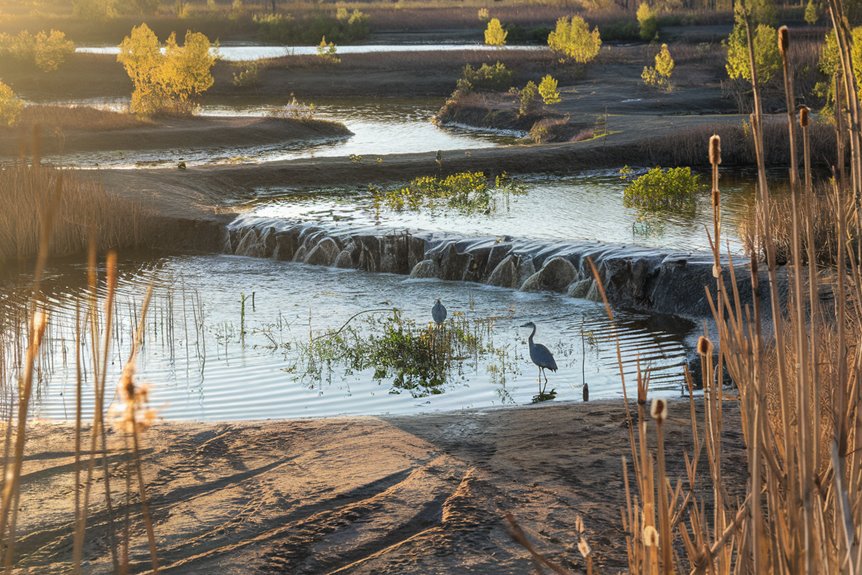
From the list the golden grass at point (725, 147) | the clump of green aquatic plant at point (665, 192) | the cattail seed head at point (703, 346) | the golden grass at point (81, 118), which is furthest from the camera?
the golden grass at point (81, 118)

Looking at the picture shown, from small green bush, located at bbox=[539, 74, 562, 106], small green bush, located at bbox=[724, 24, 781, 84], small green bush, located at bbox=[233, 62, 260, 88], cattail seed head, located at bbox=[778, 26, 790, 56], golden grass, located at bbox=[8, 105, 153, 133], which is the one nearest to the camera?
cattail seed head, located at bbox=[778, 26, 790, 56]

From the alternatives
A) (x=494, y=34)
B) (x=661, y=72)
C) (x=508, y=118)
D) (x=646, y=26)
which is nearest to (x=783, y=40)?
(x=508, y=118)

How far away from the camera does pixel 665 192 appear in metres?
15.0

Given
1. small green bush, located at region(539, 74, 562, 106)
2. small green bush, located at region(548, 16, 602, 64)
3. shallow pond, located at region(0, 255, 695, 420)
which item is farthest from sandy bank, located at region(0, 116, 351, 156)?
small green bush, located at region(548, 16, 602, 64)

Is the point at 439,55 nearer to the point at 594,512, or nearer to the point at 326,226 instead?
the point at 326,226

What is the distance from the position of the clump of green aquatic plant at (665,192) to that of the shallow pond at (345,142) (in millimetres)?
7939

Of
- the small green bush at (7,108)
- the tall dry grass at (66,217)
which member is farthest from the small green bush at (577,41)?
the tall dry grass at (66,217)

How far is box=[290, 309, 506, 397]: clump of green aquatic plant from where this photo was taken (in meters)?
7.60

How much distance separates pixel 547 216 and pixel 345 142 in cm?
1264

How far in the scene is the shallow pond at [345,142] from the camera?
2228cm

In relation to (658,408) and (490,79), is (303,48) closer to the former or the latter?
(490,79)

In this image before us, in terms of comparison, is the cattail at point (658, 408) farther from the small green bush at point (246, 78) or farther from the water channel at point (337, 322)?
the small green bush at point (246, 78)

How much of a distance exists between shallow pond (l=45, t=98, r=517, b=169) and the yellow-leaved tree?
→ 7.52 ft

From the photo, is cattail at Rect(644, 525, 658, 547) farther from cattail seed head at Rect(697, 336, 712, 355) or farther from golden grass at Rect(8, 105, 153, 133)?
golden grass at Rect(8, 105, 153, 133)
